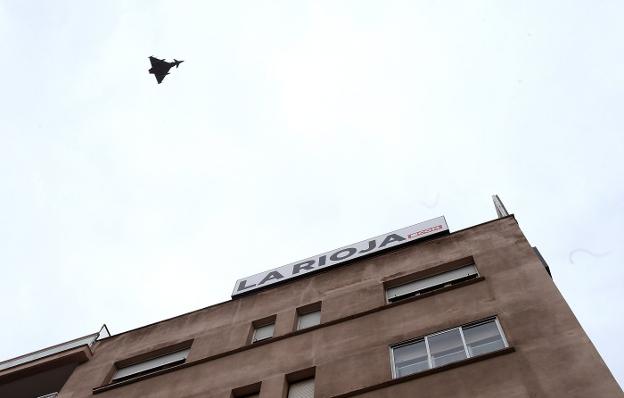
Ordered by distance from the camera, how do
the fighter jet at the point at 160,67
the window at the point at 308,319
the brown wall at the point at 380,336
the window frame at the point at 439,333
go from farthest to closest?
the fighter jet at the point at 160,67 < the window at the point at 308,319 < the window frame at the point at 439,333 < the brown wall at the point at 380,336

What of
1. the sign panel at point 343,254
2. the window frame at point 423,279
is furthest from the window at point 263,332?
the window frame at point 423,279

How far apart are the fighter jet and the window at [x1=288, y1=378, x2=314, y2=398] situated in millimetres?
19222

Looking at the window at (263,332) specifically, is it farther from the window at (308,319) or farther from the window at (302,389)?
the window at (302,389)

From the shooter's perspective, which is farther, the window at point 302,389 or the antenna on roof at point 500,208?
the antenna on roof at point 500,208

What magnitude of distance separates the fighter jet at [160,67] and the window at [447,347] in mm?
20387

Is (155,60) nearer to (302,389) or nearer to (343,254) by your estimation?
(343,254)

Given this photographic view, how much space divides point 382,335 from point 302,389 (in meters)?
2.83

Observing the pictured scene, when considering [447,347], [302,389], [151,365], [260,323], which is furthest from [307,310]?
[447,347]

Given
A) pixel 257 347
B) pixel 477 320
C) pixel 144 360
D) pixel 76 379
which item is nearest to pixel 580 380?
pixel 477 320

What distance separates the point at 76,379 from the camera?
1005 inches

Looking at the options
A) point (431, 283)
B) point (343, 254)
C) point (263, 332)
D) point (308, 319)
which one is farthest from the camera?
point (343, 254)

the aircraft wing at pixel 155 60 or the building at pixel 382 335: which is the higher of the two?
the aircraft wing at pixel 155 60

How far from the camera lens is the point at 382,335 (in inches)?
797

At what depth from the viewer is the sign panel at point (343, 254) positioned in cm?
2625
